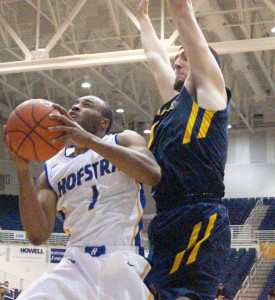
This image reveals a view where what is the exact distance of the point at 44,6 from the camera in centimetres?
1603

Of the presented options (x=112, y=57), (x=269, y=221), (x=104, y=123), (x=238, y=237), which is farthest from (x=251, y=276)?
(x=104, y=123)

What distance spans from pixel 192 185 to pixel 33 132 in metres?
0.83

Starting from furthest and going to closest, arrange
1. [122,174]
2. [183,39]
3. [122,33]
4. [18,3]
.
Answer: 1. [122,33]
2. [18,3]
3. [122,174]
4. [183,39]

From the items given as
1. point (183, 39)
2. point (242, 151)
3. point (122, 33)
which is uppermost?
point (183, 39)

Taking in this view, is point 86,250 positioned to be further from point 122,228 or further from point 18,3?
point 18,3

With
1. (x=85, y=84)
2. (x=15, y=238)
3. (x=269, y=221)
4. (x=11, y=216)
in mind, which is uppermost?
(x=85, y=84)

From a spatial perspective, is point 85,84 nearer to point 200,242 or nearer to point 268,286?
point 268,286

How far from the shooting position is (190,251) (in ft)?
9.58

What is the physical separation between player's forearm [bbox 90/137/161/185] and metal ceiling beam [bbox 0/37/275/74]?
28.0 ft

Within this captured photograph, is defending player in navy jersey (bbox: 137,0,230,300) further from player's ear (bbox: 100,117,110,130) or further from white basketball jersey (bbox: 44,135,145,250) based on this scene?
player's ear (bbox: 100,117,110,130)

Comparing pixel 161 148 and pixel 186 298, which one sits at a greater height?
pixel 161 148

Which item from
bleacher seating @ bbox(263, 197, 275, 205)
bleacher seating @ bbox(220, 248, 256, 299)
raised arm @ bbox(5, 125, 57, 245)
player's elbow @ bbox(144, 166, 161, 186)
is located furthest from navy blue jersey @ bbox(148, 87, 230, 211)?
bleacher seating @ bbox(263, 197, 275, 205)

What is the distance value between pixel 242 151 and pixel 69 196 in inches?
852

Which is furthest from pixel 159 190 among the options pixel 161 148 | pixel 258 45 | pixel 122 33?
pixel 122 33
